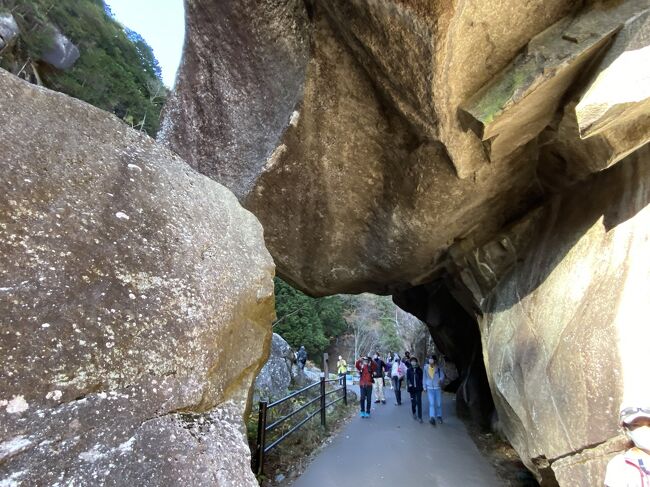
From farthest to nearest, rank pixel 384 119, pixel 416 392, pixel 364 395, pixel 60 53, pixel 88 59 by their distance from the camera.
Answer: pixel 88 59 → pixel 60 53 → pixel 364 395 → pixel 416 392 → pixel 384 119

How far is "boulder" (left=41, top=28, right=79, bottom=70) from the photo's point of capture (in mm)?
21688

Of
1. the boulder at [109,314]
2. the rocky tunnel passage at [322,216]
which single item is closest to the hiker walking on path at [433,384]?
the rocky tunnel passage at [322,216]

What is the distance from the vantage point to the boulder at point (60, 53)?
2169 cm

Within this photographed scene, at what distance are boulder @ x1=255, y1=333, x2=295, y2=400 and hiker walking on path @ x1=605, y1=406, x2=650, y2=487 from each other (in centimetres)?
913

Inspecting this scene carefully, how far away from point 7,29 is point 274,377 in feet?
65.9

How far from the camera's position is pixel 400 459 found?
671 centimetres

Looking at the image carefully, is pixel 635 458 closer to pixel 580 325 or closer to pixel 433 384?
pixel 580 325

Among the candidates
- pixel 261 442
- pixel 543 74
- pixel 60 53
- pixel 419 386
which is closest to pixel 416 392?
pixel 419 386

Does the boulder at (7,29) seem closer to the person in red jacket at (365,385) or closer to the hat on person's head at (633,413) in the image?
the person in red jacket at (365,385)

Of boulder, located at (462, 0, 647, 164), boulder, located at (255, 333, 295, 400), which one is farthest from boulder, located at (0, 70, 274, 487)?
boulder, located at (255, 333, 295, 400)

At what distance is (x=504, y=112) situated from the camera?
4137 millimetres

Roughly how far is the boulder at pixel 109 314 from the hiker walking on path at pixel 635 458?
7.22 feet

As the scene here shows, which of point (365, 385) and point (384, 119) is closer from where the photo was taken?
point (384, 119)

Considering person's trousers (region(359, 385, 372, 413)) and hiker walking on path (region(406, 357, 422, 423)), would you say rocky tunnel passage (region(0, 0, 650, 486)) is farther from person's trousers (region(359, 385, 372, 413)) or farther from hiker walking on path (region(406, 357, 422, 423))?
person's trousers (region(359, 385, 372, 413))
